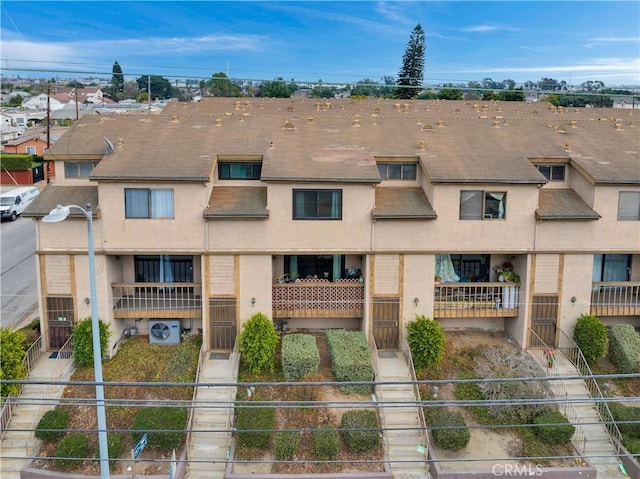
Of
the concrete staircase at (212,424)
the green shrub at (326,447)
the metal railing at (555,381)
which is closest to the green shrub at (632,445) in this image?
the metal railing at (555,381)

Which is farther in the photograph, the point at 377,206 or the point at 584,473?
the point at 377,206

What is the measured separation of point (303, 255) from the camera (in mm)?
21969

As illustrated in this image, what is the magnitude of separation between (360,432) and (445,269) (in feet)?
25.7

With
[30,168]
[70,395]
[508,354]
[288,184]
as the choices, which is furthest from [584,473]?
[30,168]

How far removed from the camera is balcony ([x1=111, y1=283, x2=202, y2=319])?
67.9ft

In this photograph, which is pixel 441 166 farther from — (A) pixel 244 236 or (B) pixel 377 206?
(A) pixel 244 236

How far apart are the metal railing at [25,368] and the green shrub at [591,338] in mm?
19158

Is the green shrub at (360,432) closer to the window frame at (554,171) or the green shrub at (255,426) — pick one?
the green shrub at (255,426)

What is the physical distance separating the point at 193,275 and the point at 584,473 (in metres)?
14.7

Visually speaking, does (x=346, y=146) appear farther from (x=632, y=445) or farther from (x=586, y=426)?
(x=632, y=445)

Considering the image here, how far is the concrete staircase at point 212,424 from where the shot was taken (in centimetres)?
1644

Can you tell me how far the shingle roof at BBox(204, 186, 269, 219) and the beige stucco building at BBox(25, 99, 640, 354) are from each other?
0.08 metres

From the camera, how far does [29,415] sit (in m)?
17.6

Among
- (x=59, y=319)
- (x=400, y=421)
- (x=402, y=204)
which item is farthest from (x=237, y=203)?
(x=400, y=421)
